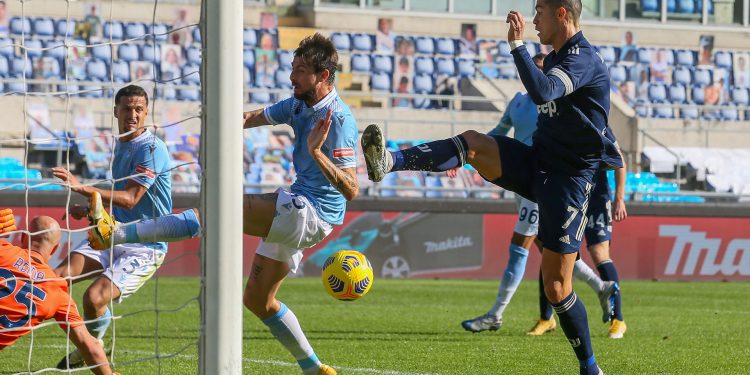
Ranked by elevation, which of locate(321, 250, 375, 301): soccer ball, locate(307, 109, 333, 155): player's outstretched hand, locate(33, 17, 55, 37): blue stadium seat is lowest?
locate(321, 250, 375, 301): soccer ball

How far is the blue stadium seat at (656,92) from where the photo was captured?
86.5ft

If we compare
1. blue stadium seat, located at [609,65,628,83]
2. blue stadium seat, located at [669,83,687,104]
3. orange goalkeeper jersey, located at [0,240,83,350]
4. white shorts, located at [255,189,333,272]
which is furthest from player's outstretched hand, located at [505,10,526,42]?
blue stadium seat, located at [669,83,687,104]

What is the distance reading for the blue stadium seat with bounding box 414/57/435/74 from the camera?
24594 mm

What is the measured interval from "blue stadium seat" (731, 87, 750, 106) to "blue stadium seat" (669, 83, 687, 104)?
122 cm

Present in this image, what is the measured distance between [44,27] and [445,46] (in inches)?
326

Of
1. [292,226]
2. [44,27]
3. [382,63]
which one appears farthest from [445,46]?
[292,226]

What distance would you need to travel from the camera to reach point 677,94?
26.7 metres

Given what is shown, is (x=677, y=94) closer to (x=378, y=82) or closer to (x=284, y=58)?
(x=378, y=82)

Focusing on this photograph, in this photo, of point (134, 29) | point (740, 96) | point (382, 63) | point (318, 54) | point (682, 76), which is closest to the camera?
point (318, 54)

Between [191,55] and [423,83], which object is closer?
[191,55]

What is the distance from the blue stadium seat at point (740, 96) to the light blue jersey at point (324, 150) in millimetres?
21909

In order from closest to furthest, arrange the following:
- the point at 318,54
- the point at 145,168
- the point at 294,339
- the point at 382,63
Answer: the point at 318,54, the point at 294,339, the point at 145,168, the point at 382,63

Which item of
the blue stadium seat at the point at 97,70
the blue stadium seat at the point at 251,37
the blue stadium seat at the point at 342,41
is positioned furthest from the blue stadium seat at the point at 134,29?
the blue stadium seat at the point at 342,41

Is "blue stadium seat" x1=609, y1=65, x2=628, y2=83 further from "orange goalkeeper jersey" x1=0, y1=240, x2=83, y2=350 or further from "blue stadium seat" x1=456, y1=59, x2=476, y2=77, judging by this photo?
"orange goalkeeper jersey" x1=0, y1=240, x2=83, y2=350
